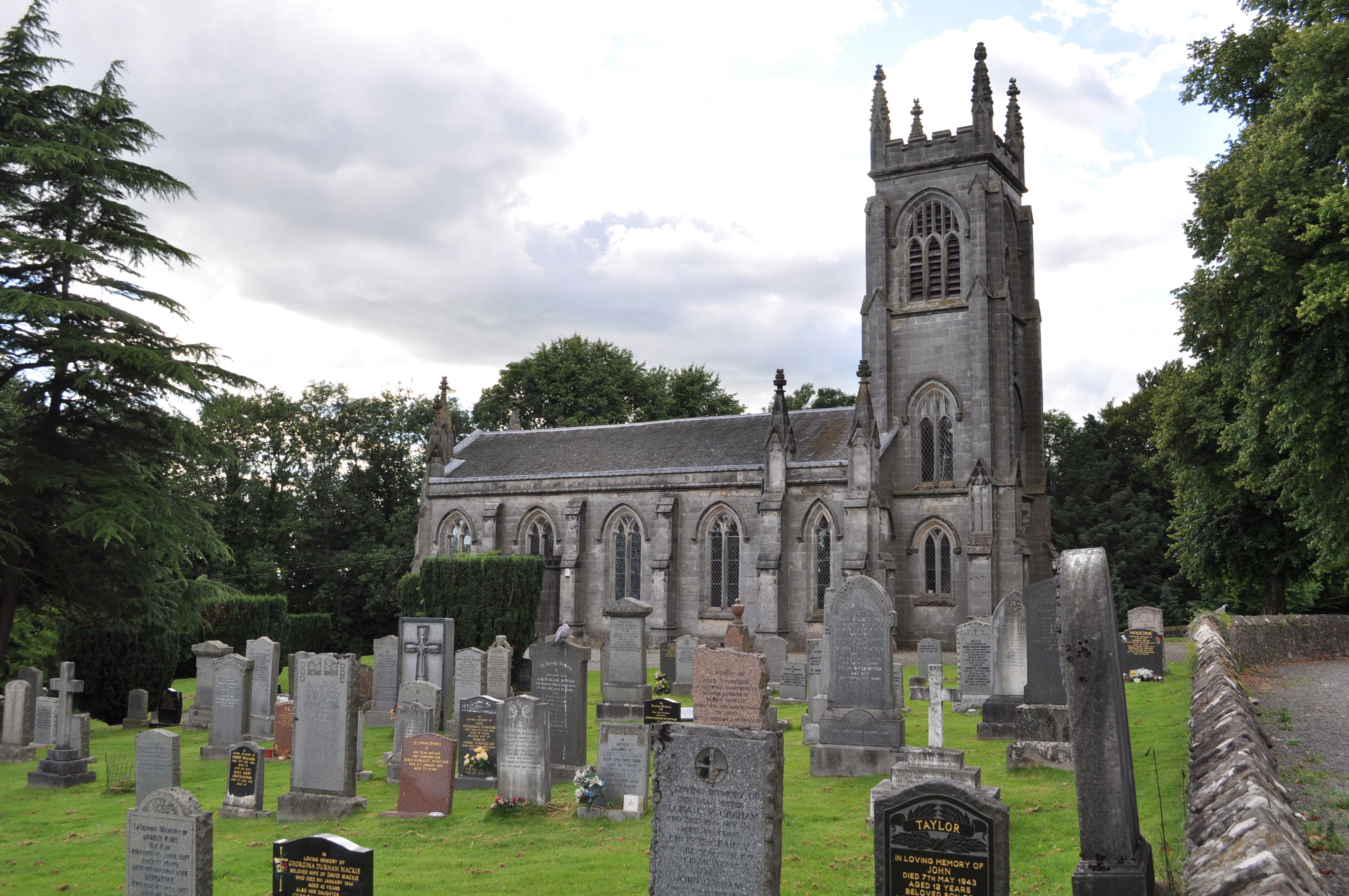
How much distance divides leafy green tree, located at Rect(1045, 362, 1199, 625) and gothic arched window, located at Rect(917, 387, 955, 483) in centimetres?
1161

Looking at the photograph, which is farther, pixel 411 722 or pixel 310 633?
pixel 310 633

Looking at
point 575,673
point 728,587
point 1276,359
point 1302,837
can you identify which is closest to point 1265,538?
point 1276,359

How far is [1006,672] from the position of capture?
15.8 m

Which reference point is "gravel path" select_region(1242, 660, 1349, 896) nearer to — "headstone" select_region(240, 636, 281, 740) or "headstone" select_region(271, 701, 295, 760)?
"headstone" select_region(271, 701, 295, 760)

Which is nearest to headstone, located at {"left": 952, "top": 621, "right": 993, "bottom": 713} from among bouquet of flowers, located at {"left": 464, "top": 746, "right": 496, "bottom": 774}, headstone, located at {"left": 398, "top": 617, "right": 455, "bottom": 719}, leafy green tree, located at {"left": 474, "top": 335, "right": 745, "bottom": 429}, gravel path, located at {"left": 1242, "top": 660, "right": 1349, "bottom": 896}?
gravel path, located at {"left": 1242, "top": 660, "right": 1349, "bottom": 896}

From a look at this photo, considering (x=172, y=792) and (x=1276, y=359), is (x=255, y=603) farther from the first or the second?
(x=1276, y=359)

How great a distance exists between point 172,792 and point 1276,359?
17232mm

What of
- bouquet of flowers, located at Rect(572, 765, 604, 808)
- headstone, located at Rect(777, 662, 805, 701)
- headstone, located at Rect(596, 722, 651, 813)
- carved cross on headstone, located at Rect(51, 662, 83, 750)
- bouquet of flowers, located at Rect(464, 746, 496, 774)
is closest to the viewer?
bouquet of flowers, located at Rect(572, 765, 604, 808)

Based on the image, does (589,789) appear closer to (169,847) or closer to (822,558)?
(169,847)

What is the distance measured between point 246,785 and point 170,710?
11.1 metres

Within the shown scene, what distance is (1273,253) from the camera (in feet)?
52.4

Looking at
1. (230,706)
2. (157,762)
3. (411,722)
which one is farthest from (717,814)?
(230,706)

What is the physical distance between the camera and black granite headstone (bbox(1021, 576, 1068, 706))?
13312mm

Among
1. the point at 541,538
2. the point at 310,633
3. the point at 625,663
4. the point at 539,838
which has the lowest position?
the point at 539,838
